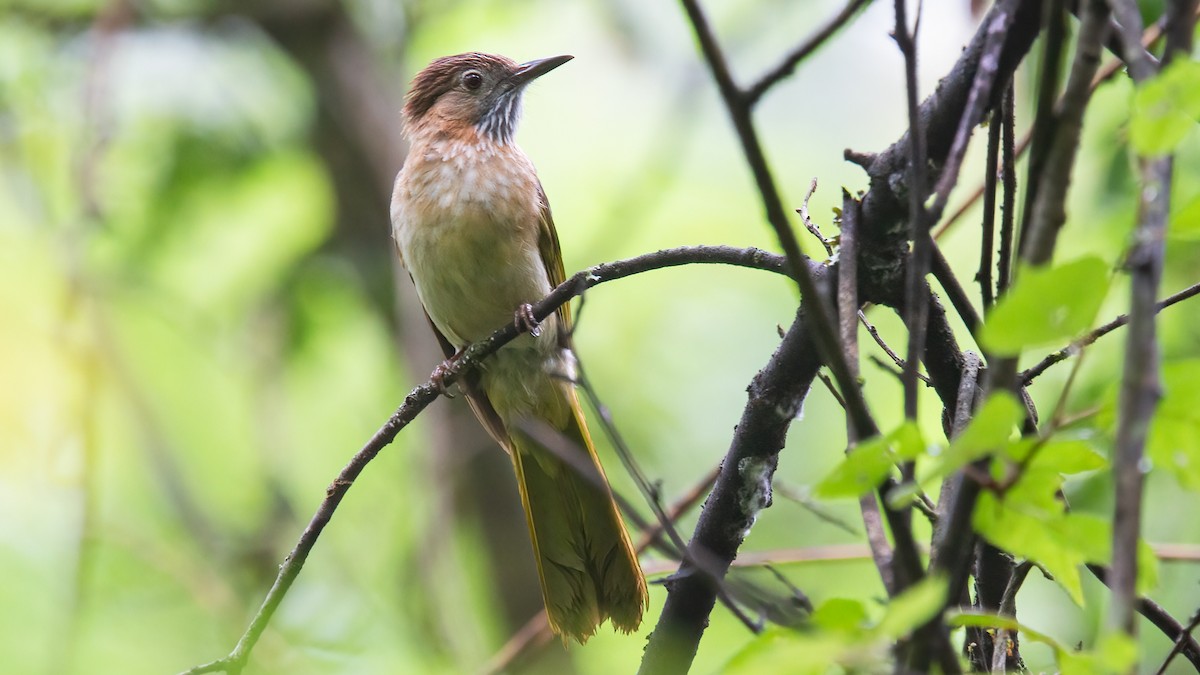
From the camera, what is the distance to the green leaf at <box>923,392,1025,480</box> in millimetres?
1223

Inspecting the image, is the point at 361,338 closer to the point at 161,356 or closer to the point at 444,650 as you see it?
the point at 161,356

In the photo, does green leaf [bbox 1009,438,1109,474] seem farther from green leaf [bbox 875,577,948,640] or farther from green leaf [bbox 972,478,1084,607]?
green leaf [bbox 875,577,948,640]

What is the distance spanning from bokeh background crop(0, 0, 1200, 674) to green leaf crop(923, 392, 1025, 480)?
4020 millimetres

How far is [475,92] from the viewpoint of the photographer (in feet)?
17.5

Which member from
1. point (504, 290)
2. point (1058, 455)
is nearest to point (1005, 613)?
point (1058, 455)

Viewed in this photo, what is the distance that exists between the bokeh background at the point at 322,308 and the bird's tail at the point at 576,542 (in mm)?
1269

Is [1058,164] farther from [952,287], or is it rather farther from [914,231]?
[952,287]

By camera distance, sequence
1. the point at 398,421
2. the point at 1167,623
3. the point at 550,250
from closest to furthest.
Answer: the point at 1167,623, the point at 398,421, the point at 550,250

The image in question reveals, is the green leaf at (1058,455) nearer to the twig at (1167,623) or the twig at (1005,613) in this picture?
the twig at (1005,613)

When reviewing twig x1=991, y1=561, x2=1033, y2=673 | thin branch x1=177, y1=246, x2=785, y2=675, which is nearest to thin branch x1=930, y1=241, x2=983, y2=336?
thin branch x1=177, y1=246, x2=785, y2=675

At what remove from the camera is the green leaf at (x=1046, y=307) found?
122cm

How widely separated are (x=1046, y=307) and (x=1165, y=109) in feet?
0.89

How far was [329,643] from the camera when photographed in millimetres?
4805

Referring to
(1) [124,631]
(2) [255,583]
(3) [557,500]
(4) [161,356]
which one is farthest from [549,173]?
(3) [557,500]
